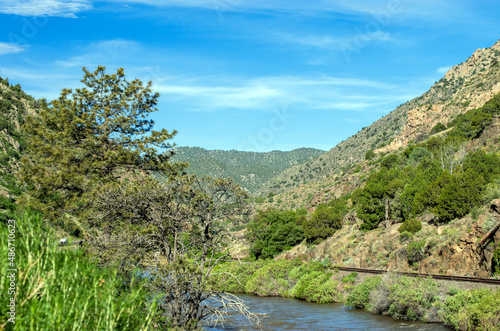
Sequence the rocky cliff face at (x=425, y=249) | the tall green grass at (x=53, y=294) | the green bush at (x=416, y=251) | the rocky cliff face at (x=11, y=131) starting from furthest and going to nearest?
the rocky cliff face at (x=11, y=131) → the green bush at (x=416, y=251) → the rocky cliff face at (x=425, y=249) → the tall green grass at (x=53, y=294)

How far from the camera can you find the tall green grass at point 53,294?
5.88 m

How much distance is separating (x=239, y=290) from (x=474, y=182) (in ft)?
96.0

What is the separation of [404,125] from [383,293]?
83372 mm

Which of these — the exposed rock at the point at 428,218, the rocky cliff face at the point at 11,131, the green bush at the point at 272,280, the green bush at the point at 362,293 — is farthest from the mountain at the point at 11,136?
the exposed rock at the point at 428,218

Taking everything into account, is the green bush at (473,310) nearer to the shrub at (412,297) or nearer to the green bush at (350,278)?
the shrub at (412,297)

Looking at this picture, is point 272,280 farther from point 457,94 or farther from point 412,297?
point 457,94

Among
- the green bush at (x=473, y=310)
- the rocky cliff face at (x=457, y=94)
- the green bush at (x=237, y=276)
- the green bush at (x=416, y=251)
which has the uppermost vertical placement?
the rocky cliff face at (x=457, y=94)

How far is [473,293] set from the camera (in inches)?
936

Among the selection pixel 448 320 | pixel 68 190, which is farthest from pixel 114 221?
pixel 448 320

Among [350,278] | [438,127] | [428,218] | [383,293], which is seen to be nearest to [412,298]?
[383,293]

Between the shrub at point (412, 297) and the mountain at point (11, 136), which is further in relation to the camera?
the mountain at point (11, 136)

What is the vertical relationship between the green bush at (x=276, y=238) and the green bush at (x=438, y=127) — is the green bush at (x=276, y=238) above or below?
below

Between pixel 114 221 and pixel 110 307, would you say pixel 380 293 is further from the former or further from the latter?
pixel 110 307

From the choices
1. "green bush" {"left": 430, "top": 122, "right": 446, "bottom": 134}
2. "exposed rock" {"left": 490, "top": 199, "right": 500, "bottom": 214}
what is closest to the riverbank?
"exposed rock" {"left": 490, "top": 199, "right": 500, "bottom": 214}
